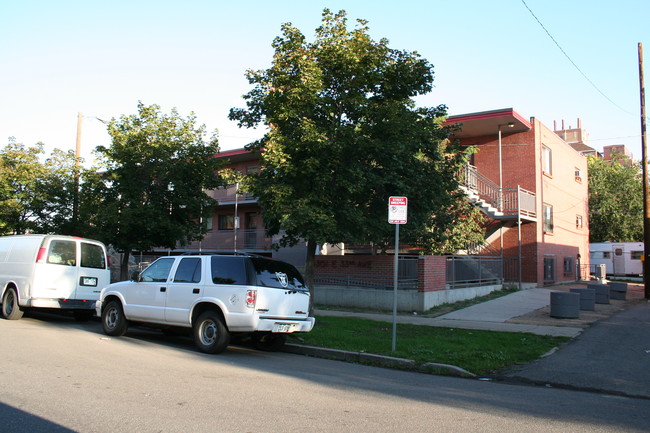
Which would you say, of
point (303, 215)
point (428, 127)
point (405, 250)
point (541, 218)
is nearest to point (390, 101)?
point (428, 127)

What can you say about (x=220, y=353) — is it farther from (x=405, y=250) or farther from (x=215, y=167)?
(x=405, y=250)

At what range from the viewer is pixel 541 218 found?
2564 centimetres

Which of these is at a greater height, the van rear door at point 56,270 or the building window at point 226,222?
the building window at point 226,222

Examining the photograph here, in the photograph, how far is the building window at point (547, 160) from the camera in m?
26.7

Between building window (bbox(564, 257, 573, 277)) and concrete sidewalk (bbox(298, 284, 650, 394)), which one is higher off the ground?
building window (bbox(564, 257, 573, 277))

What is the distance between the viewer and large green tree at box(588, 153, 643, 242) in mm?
44812

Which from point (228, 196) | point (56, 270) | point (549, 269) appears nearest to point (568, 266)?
point (549, 269)

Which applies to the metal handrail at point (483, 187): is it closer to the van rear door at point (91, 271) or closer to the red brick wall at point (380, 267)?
the red brick wall at point (380, 267)

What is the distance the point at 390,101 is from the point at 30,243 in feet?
31.2

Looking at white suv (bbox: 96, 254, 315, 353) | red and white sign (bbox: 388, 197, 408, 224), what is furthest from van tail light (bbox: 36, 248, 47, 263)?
red and white sign (bbox: 388, 197, 408, 224)

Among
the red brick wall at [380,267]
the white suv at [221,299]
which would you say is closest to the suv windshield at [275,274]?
the white suv at [221,299]

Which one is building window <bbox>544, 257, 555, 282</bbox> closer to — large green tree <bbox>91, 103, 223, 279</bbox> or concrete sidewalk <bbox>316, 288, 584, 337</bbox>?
concrete sidewalk <bbox>316, 288, 584, 337</bbox>

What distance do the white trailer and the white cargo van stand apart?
125 feet

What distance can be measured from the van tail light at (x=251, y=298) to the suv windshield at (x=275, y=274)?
24 cm
